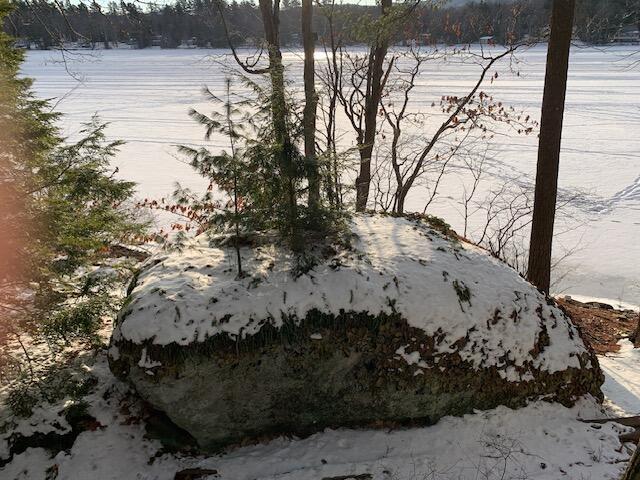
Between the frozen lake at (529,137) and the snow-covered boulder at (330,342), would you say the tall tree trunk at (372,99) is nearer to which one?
the frozen lake at (529,137)

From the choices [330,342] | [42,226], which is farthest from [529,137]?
[42,226]

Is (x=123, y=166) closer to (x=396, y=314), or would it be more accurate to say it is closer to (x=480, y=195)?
(x=480, y=195)

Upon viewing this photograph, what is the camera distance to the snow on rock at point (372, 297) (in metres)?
4.76

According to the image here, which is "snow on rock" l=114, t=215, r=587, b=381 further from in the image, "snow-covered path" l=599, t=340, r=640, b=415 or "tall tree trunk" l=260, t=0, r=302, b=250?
"snow-covered path" l=599, t=340, r=640, b=415

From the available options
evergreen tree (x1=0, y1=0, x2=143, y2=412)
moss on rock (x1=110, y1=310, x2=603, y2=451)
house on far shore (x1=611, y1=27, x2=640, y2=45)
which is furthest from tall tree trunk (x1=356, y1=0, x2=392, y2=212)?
evergreen tree (x1=0, y1=0, x2=143, y2=412)

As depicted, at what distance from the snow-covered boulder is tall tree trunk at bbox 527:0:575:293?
1927mm

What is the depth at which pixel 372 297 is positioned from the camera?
16.5ft

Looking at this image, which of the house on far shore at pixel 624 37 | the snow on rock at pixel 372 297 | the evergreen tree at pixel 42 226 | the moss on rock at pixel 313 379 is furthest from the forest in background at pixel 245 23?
the moss on rock at pixel 313 379

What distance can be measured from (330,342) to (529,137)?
69.1 ft

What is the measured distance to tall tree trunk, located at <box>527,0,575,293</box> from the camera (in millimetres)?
6402

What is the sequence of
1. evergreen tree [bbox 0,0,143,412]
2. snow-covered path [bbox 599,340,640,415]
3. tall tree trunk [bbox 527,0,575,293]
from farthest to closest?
tall tree trunk [bbox 527,0,575,293], snow-covered path [bbox 599,340,640,415], evergreen tree [bbox 0,0,143,412]

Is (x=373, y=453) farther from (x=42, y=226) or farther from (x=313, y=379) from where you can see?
(x=42, y=226)

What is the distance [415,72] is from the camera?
11227mm

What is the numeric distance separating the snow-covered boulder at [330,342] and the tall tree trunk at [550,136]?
193 centimetres
